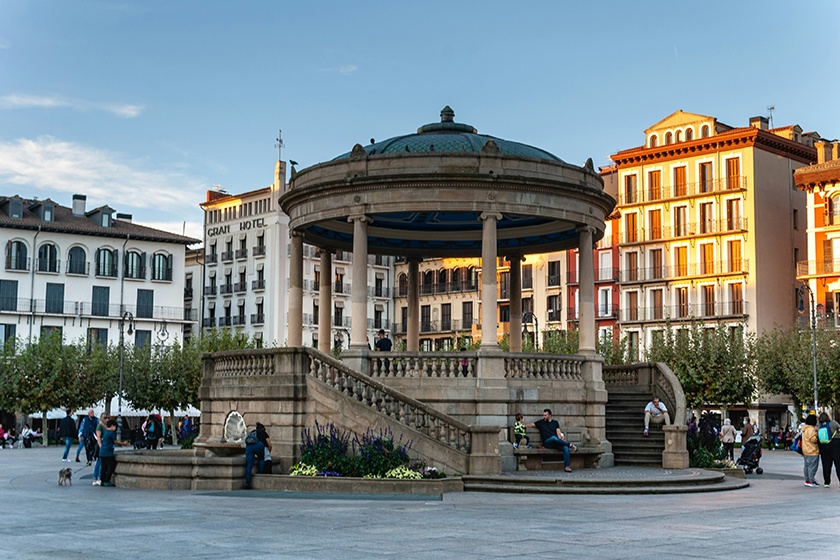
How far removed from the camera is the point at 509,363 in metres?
28.6

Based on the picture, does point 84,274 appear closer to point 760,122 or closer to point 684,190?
point 684,190

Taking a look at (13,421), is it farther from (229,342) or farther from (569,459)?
(569,459)

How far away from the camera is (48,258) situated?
9219cm

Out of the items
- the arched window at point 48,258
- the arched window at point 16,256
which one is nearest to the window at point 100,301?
the arched window at point 48,258

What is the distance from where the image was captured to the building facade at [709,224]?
86.1 metres

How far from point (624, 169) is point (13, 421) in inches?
2096

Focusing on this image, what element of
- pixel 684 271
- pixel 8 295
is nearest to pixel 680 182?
pixel 684 271

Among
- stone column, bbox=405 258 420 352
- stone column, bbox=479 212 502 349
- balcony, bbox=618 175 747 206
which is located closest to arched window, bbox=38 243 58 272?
balcony, bbox=618 175 747 206

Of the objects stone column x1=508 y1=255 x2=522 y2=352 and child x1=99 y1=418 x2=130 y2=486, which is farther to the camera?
stone column x1=508 y1=255 x2=522 y2=352

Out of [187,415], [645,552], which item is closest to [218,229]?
[187,415]

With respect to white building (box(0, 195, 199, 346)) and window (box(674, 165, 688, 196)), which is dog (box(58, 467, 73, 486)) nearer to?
white building (box(0, 195, 199, 346))

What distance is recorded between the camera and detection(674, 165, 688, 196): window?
297ft

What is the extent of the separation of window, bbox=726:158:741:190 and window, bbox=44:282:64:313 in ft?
179

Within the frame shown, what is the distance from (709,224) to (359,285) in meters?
64.6
